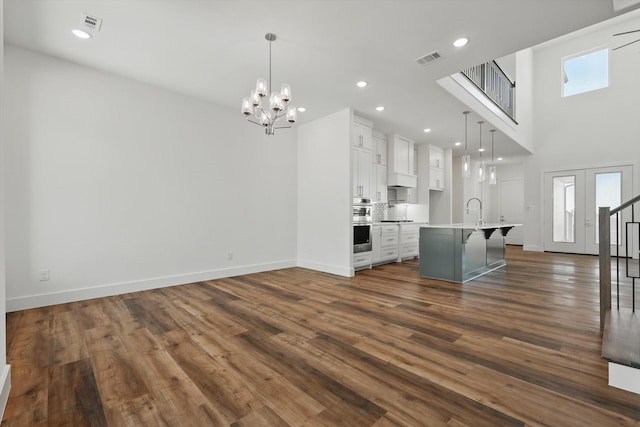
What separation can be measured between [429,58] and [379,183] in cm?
306

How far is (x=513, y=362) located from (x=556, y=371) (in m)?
0.25

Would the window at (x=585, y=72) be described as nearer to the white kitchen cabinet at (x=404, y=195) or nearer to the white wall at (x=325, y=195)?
the white kitchen cabinet at (x=404, y=195)

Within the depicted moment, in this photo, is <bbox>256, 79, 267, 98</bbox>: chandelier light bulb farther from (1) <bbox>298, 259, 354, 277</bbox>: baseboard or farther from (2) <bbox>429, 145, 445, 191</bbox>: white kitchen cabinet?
(2) <bbox>429, 145, 445, 191</bbox>: white kitchen cabinet

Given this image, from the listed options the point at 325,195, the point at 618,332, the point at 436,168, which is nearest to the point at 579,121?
the point at 436,168

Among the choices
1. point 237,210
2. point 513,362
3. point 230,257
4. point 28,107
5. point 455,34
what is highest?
point 455,34

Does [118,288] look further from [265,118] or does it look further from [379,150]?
[379,150]

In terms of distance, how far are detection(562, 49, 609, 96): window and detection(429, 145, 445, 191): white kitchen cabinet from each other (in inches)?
156

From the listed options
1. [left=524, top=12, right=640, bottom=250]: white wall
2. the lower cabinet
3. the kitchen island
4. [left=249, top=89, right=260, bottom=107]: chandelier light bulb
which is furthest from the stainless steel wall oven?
[left=524, top=12, right=640, bottom=250]: white wall

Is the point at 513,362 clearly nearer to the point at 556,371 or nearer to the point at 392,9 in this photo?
the point at 556,371

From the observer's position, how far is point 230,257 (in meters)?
5.04

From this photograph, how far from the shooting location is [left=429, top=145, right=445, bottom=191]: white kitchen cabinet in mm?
7597

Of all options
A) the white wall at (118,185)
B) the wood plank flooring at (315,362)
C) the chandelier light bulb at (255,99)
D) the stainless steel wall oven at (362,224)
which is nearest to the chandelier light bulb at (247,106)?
the chandelier light bulb at (255,99)

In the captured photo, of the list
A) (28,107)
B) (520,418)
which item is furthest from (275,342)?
(28,107)

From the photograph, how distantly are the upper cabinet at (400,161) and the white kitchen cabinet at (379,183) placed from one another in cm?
20
